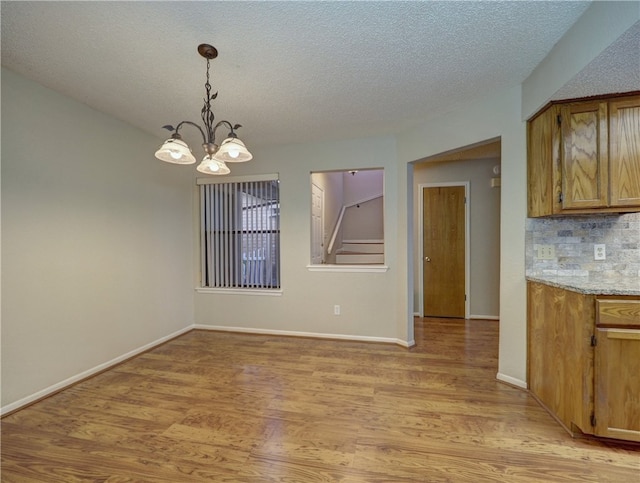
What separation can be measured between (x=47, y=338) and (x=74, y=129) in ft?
5.93

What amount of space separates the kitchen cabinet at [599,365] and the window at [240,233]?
2.97 metres

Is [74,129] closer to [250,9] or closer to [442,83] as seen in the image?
[250,9]

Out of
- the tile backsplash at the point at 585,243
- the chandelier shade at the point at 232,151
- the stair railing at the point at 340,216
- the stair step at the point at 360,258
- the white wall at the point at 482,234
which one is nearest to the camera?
the chandelier shade at the point at 232,151

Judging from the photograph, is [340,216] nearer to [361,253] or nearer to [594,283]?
[361,253]

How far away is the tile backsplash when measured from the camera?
2.17 metres

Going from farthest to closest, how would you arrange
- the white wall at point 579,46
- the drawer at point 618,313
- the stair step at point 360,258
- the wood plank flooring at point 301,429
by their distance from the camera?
the stair step at point 360,258
the drawer at point 618,313
the wood plank flooring at point 301,429
the white wall at point 579,46

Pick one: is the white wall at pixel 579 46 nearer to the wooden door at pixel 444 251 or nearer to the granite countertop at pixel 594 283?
the granite countertop at pixel 594 283

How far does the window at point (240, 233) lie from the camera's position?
3828mm

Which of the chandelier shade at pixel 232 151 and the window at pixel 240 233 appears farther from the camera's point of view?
the window at pixel 240 233

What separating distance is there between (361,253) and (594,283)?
134 inches

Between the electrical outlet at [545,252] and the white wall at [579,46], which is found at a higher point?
the white wall at [579,46]

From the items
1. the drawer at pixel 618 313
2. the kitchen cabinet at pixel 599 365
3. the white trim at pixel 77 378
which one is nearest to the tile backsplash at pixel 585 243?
the kitchen cabinet at pixel 599 365

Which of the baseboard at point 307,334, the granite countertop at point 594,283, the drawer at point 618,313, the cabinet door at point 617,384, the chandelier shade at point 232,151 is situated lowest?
the baseboard at point 307,334

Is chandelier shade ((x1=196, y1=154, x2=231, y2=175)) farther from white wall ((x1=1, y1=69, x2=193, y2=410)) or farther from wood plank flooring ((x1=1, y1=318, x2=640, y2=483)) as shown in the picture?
wood plank flooring ((x1=1, y1=318, x2=640, y2=483))
